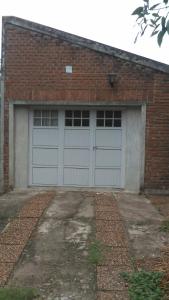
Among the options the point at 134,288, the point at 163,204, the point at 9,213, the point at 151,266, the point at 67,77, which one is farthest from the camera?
the point at 67,77

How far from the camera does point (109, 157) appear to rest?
449 inches

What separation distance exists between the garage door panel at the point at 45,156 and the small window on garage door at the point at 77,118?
32.5 inches

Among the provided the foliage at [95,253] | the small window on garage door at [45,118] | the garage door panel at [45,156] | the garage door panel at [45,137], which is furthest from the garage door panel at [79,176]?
the foliage at [95,253]

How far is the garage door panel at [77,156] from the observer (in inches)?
451

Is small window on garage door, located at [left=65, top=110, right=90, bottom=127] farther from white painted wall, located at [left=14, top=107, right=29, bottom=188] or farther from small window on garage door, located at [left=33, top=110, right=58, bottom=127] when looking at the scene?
white painted wall, located at [left=14, top=107, right=29, bottom=188]

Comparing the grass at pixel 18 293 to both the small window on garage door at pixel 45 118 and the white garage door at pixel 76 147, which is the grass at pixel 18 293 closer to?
the white garage door at pixel 76 147

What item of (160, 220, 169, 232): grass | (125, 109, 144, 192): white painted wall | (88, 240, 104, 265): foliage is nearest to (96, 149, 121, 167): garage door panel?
(125, 109, 144, 192): white painted wall

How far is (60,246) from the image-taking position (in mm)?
6293

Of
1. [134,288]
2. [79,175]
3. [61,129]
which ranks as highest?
[61,129]

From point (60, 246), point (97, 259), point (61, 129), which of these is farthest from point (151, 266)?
point (61, 129)

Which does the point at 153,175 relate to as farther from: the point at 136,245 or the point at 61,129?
the point at 136,245

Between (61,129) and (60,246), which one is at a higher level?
(61,129)

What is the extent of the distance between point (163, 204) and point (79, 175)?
8.81 feet

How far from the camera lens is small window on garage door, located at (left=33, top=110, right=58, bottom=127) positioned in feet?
37.5
